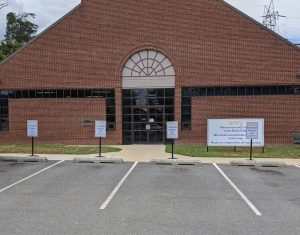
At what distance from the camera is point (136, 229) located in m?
7.99

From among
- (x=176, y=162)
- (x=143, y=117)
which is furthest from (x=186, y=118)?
(x=176, y=162)

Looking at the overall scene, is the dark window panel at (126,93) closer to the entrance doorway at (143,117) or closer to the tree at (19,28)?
the entrance doorway at (143,117)

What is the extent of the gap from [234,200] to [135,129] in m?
16.1

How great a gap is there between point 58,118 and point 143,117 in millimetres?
5275

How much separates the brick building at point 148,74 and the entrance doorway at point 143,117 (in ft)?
0.20

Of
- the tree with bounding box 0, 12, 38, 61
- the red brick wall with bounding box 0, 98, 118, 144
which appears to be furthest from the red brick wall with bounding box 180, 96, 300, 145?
the tree with bounding box 0, 12, 38, 61

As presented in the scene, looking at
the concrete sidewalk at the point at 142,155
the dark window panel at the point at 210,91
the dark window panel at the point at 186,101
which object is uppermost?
the dark window panel at the point at 210,91

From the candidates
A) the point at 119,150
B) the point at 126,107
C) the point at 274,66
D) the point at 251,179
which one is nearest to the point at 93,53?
the point at 126,107

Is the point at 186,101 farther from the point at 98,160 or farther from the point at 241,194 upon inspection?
the point at 241,194

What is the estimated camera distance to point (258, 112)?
997 inches

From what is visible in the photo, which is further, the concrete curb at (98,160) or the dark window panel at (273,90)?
the dark window panel at (273,90)

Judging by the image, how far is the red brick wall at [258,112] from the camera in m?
25.2

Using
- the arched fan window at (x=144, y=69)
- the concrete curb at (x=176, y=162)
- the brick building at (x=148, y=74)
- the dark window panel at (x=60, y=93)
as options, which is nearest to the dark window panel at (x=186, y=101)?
the brick building at (x=148, y=74)

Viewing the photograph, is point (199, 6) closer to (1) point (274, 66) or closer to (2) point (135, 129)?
(1) point (274, 66)
